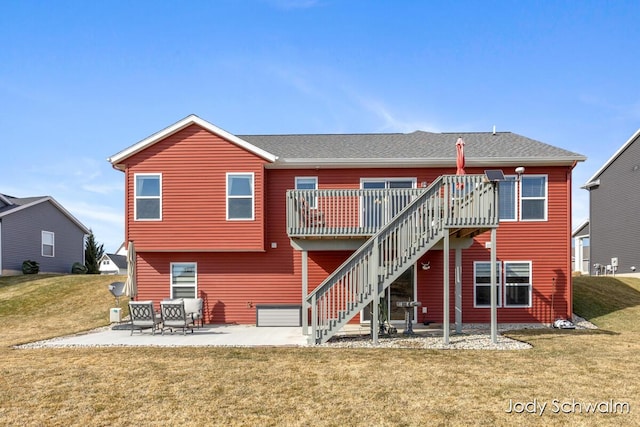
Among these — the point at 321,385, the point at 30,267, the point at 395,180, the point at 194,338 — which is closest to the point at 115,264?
the point at 30,267

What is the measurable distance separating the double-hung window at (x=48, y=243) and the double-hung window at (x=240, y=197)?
1832cm

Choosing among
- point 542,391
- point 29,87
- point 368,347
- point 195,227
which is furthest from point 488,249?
point 29,87

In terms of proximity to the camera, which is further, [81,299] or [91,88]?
[81,299]

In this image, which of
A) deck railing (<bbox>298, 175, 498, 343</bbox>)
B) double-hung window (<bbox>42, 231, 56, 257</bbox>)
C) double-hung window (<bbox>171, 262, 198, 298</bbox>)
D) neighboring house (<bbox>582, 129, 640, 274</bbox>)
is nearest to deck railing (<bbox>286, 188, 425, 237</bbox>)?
deck railing (<bbox>298, 175, 498, 343</bbox>)

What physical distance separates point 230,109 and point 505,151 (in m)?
9.14

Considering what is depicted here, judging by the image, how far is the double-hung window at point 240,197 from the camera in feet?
45.4

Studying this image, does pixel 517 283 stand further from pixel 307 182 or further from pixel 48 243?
pixel 48 243

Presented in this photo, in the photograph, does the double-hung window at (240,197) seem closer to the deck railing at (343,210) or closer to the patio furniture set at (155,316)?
the deck railing at (343,210)

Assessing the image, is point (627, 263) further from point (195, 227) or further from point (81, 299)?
point (81, 299)

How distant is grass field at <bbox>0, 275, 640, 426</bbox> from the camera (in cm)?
582

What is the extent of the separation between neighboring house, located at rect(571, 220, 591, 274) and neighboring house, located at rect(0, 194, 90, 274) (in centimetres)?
3387

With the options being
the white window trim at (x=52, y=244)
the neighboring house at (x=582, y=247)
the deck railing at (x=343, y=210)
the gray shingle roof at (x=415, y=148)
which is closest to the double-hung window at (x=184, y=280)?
the deck railing at (x=343, y=210)

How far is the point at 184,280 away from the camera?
14.5 metres

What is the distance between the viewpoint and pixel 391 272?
35.1ft
